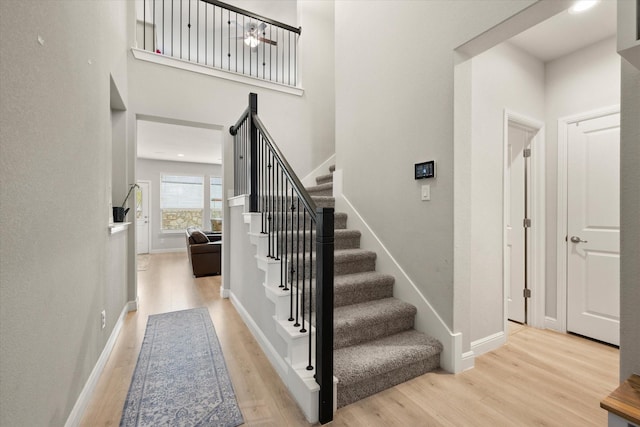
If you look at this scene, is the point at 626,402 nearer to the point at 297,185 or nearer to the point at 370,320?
the point at 370,320

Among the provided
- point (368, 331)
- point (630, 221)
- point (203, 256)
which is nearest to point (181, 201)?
point (203, 256)

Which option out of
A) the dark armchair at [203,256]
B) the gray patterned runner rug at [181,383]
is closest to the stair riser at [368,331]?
the gray patterned runner rug at [181,383]

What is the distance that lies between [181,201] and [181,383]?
8.01 meters

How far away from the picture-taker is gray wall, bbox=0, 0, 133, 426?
0.97 meters

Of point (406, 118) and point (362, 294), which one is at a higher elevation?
point (406, 118)

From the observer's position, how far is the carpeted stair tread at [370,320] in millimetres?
2029

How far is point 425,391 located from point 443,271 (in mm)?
792

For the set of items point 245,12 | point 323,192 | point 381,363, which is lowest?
point 381,363

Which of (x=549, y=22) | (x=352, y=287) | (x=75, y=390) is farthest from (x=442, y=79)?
(x=75, y=390)

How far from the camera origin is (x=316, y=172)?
443 cm

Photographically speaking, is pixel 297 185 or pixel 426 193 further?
pixel 426 193

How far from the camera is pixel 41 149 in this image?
1203mm

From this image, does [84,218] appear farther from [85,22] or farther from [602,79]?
[602,79]

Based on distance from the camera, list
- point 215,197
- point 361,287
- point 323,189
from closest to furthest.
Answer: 1. point 361,287
2. point 323,189
3. point 215,197
